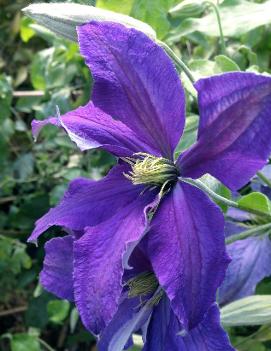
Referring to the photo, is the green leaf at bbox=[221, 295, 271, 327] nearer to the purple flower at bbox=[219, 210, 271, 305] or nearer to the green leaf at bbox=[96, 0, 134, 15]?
the purple flower at bbox=[219, 210, 271, 305]

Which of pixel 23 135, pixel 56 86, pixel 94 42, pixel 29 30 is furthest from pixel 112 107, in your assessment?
pixel 23 135

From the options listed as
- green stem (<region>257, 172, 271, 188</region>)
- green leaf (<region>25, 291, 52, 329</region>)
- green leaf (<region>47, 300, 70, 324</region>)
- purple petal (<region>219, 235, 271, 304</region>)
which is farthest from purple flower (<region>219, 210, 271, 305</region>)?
green leaf (<region>25, 291, 52, 329</region>)

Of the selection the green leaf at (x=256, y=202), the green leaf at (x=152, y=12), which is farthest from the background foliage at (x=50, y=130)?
the green leaf at (x=256, y=202)

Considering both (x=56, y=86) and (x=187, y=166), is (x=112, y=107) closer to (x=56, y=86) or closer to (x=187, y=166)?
(x=187, y=166)

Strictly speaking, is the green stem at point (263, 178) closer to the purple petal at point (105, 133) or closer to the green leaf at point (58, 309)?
the purple petal at point (105, 133)

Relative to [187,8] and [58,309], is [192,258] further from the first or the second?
[58,309]
